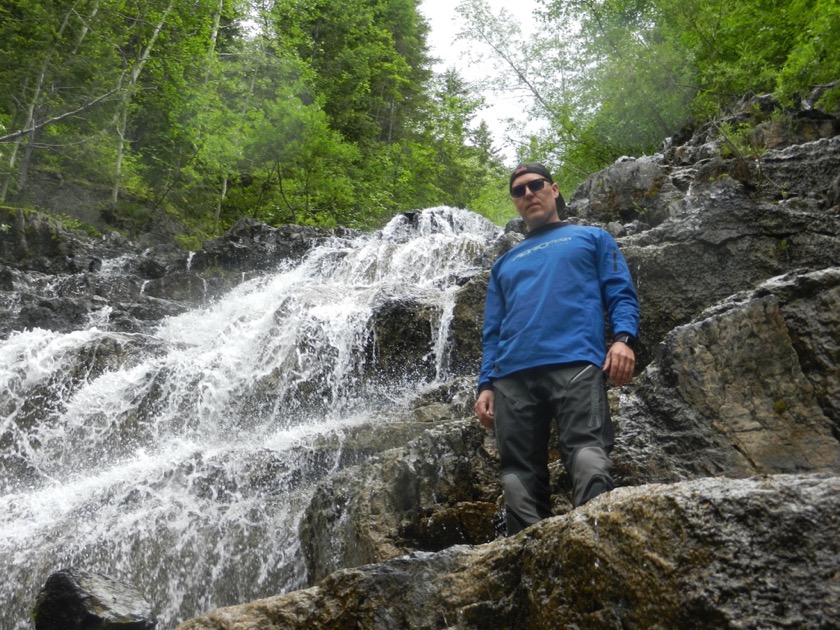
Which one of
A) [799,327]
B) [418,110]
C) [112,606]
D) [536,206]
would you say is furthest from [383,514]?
[418,110]

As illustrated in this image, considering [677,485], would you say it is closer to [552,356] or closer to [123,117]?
[552,356]

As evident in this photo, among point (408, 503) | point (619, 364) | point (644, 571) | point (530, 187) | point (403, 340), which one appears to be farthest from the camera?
point (403, 340)

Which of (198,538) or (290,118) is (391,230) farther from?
(198,538)

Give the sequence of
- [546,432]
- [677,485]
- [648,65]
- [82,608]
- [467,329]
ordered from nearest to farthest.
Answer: [677,485]
[546,432]
[82,608]
[467,329]
[648,65]

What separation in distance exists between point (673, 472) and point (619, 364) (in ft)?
2.92

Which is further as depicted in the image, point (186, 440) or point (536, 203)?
point (186, 440)

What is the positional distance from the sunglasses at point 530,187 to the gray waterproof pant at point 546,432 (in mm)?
1107

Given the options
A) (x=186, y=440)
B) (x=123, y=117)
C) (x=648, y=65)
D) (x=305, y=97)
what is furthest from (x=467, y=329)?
(x=305, y=97)

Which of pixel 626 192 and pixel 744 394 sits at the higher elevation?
pixel 626 192

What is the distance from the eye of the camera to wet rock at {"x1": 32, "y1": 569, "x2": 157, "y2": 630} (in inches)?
160

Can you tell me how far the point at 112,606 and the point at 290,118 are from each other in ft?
56.6

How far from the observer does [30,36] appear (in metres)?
18.2

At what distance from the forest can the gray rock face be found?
9.32 meters

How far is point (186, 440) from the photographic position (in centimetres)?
838
